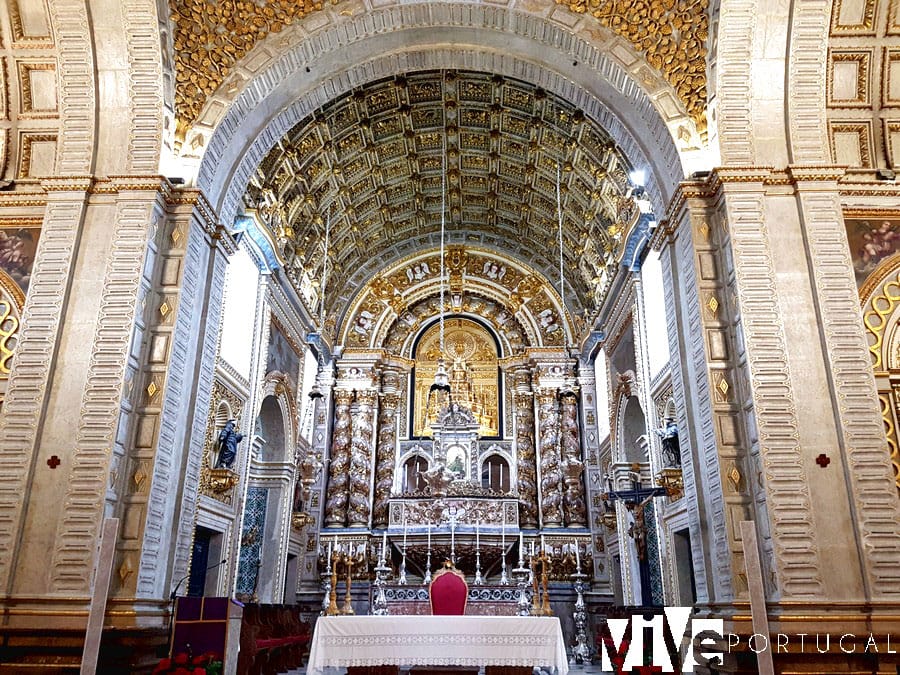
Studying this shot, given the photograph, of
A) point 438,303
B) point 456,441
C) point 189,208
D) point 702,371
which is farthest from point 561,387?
point 189,208

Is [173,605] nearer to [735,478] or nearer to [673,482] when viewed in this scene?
[735,478]

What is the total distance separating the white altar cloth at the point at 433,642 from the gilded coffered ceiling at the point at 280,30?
657 cm

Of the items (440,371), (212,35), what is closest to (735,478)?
(440,371)

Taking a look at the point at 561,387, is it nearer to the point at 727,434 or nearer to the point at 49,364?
the point at 727,434

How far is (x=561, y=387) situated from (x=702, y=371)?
33.8 ft

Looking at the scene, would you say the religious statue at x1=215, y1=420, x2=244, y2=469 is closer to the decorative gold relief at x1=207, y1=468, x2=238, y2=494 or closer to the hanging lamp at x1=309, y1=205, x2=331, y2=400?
the decorative gold relief at x1=207, y1=468, x2=238, y2=494

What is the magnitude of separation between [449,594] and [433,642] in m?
1.85

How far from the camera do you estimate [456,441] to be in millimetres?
17969

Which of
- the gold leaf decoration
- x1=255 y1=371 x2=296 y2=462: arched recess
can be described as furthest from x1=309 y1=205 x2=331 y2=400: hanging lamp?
the gold leaf decoration

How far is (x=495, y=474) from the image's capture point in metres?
18.4

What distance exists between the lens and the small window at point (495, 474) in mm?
18219

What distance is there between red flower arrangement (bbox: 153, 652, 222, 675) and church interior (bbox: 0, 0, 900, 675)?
46cm

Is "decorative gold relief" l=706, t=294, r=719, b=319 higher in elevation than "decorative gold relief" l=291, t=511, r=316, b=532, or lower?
higher

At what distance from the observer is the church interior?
23.3ft
